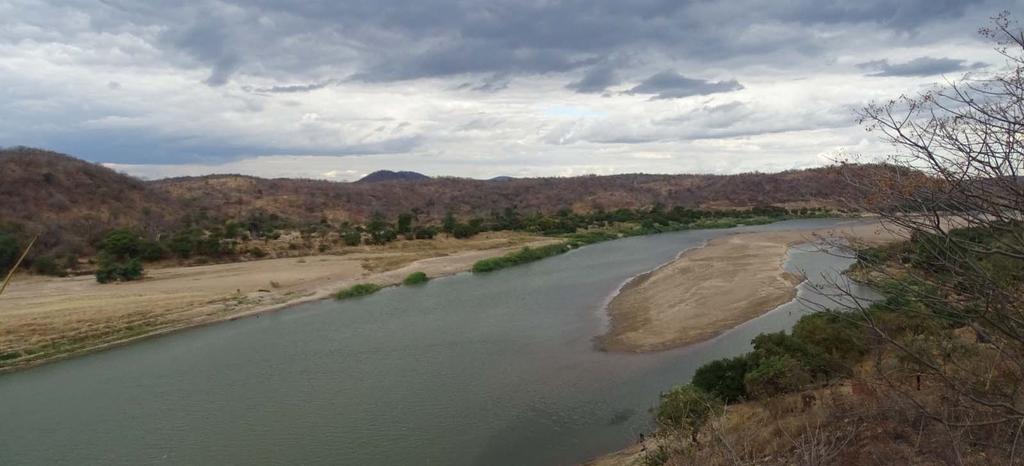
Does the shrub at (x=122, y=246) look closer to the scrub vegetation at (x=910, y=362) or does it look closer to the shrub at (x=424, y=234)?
the shrub at (x=424, y=234)

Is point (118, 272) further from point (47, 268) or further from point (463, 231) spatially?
point (463, 231)

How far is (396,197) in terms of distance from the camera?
101 metres

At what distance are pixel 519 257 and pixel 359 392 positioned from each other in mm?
26601

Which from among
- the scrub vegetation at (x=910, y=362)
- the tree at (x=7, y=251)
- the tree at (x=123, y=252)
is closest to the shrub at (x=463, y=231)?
the tree at (x=123, y=252)

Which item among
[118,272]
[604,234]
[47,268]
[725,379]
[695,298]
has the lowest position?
[695,298]

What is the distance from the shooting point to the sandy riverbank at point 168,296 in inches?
842

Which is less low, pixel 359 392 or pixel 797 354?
pixel 797 354

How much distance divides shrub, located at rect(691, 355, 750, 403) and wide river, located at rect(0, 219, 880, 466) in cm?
134

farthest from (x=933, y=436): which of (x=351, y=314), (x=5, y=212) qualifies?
(x=5, y=212)

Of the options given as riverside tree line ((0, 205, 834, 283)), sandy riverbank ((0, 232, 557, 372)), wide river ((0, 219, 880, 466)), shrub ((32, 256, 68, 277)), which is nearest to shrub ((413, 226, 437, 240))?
riverside tree line ((0, 205, 834, 283))

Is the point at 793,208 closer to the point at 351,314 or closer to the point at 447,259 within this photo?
the point at 447,259

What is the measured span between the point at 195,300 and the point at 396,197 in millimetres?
74153

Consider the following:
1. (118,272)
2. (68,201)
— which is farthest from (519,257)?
(68,201)

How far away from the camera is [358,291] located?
30.1 m
